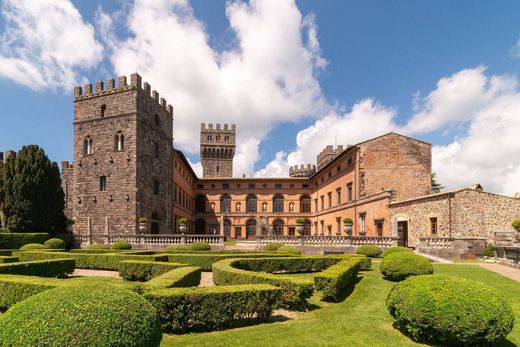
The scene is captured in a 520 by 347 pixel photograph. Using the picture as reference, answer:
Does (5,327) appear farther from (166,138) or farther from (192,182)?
(192,182)

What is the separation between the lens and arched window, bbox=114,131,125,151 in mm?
32531

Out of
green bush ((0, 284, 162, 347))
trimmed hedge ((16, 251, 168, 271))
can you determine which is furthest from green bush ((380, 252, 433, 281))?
trimmed hedge ((16, 251, 168, 271))

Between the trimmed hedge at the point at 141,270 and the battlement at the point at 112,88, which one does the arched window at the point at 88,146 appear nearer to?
the battlement at the point at 112,88

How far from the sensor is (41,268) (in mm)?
13234

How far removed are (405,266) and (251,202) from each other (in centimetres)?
4379

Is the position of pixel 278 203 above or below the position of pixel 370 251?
above

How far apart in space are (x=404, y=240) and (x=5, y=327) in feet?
97.6

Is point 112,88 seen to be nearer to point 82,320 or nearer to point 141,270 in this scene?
point 141,270

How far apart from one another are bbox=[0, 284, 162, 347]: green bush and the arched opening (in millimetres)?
51268

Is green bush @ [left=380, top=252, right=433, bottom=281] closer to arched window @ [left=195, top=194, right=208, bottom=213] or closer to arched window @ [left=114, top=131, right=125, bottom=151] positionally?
arched window @ [left=114, top=131, right=125, bottom=151]

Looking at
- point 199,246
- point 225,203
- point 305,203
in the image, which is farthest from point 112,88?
point 305,203

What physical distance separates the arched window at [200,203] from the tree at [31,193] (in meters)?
24.8

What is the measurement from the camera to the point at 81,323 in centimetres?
386

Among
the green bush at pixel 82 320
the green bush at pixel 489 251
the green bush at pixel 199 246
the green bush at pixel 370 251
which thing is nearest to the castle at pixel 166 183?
the green bush at pixel 489 251
